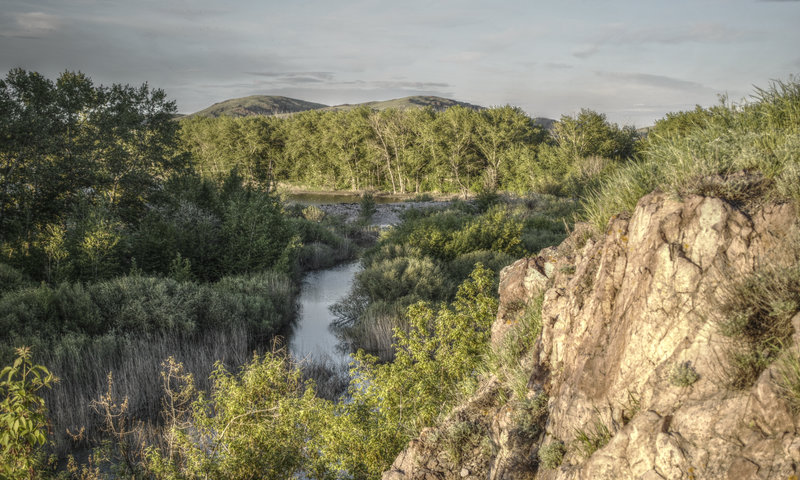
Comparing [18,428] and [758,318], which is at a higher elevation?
[758,318]

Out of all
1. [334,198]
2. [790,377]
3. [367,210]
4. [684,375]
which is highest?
[790,377]

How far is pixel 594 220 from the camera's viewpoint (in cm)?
524

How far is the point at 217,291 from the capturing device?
14.2m

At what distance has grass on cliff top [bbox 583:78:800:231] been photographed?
3.49 metres

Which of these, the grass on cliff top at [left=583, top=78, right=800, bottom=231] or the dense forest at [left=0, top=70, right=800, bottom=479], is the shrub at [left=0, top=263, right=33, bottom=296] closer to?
the dense forest at [left=0, top=70, right=800, bottom=479]

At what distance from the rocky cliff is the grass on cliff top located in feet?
0.79

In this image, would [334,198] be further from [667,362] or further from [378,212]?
[667,362]

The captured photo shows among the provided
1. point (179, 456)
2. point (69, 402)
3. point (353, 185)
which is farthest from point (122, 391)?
point (353, 185)

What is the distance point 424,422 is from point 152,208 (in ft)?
63.1

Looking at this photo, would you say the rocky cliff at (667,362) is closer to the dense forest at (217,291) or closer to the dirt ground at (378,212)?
the dense forest at (217,291)

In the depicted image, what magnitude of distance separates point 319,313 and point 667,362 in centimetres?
1442

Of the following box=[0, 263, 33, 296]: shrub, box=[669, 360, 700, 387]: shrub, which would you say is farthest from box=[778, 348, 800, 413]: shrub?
box=[0, 263, 33, 296]: shrub

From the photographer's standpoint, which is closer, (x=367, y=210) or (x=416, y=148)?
(x=367, y=210)

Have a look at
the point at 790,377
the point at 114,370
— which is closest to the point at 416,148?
→ the point at 114,370
